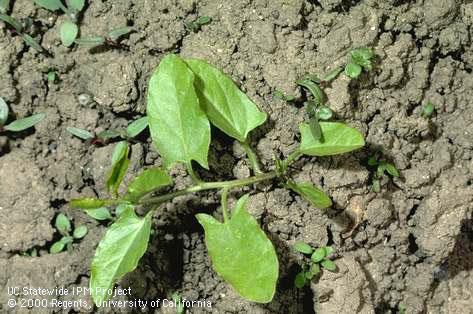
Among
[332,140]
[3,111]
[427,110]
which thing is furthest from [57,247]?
[427,110]

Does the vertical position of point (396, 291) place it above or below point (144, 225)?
below

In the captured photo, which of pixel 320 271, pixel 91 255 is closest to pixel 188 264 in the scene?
pixel 91 255

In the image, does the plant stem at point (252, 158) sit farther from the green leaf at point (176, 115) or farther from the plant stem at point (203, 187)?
the green leaf at point (176, 115)

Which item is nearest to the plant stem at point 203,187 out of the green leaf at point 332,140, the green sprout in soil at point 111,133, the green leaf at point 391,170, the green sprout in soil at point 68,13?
the green leaf at point 332,140

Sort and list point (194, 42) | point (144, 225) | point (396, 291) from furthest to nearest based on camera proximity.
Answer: point (396, 291) < point (194, 42) < point (144, 225)

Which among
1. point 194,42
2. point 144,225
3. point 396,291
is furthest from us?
point 396,291

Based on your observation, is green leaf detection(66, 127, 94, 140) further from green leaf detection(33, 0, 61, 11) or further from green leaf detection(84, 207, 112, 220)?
green leaf detection(33, 0, 61, 11)

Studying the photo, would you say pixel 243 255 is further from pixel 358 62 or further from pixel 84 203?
pixel 358 62

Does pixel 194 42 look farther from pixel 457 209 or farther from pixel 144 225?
pixel 457 209
